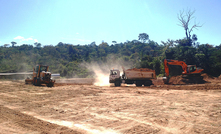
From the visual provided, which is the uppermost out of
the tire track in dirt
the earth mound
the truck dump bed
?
the truck dump bed

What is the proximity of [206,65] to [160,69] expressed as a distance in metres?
8.21

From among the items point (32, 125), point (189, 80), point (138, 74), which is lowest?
point (32, 125)

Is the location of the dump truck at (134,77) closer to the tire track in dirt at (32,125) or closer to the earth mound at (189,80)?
the earth mound at (189,80)

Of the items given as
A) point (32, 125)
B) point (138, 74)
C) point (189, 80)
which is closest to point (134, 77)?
point (138, 74)

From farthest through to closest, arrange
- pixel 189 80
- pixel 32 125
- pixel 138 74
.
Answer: pixel 189 80
pixel 138 74
pixel 32 125

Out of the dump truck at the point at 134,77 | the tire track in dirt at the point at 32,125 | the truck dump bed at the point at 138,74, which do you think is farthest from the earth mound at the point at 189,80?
the tire track in dirt at the point at 32,125

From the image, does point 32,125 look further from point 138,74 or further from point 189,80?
point 189,80

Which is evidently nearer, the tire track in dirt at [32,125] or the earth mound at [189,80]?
the tire track in dirt at [32,125]

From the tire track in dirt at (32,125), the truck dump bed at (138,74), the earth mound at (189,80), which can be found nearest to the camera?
the tire track in dirt at (32,125)

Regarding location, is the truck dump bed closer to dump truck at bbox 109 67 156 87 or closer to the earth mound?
dump truck at bbox 109 67 156 87

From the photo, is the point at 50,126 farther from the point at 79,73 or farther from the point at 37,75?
the point at 79,73

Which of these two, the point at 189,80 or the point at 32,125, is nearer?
the point at 32,125

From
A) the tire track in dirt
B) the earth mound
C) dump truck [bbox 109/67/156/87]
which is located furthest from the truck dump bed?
the tire track in dirt

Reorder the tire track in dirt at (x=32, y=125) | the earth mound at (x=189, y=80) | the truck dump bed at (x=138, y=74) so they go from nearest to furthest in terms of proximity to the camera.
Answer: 1. the tire track in dirt at (x=32, y=125)
2. the truck dump bed at (x=138, y=74)
3. the earth mound at (x=189, y=80)
